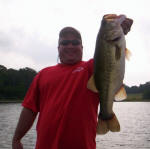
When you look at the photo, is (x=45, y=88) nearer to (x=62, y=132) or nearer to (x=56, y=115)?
(x=56, y=115)

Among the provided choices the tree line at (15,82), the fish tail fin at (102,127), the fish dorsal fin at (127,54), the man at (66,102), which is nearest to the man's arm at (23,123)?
the man at (66,102)

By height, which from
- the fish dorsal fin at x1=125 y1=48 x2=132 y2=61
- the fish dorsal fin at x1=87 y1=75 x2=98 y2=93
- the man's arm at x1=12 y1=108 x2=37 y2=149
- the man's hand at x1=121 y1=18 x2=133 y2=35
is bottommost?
the man's arm at x1=12 y1=108 x2=37 y2=149

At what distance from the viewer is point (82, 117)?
3.17 meters

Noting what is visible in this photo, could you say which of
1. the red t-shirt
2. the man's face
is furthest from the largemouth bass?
the man's face

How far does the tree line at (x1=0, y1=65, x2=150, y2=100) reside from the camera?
89.1m

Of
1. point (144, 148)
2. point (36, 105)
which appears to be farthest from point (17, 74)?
point (36, 105)

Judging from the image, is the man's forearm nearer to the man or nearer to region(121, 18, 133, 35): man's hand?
the man

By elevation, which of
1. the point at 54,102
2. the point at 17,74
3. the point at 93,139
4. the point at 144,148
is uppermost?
the point at 54,102

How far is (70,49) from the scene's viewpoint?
3488 millimetres

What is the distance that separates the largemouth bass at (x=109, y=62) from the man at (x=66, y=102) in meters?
0.33

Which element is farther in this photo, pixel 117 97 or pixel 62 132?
pixel 62 132

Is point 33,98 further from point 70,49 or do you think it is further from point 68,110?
point 70,49

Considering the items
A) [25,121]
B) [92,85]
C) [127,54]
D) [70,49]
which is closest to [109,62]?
[127,54]

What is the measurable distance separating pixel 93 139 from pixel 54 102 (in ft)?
2.32
